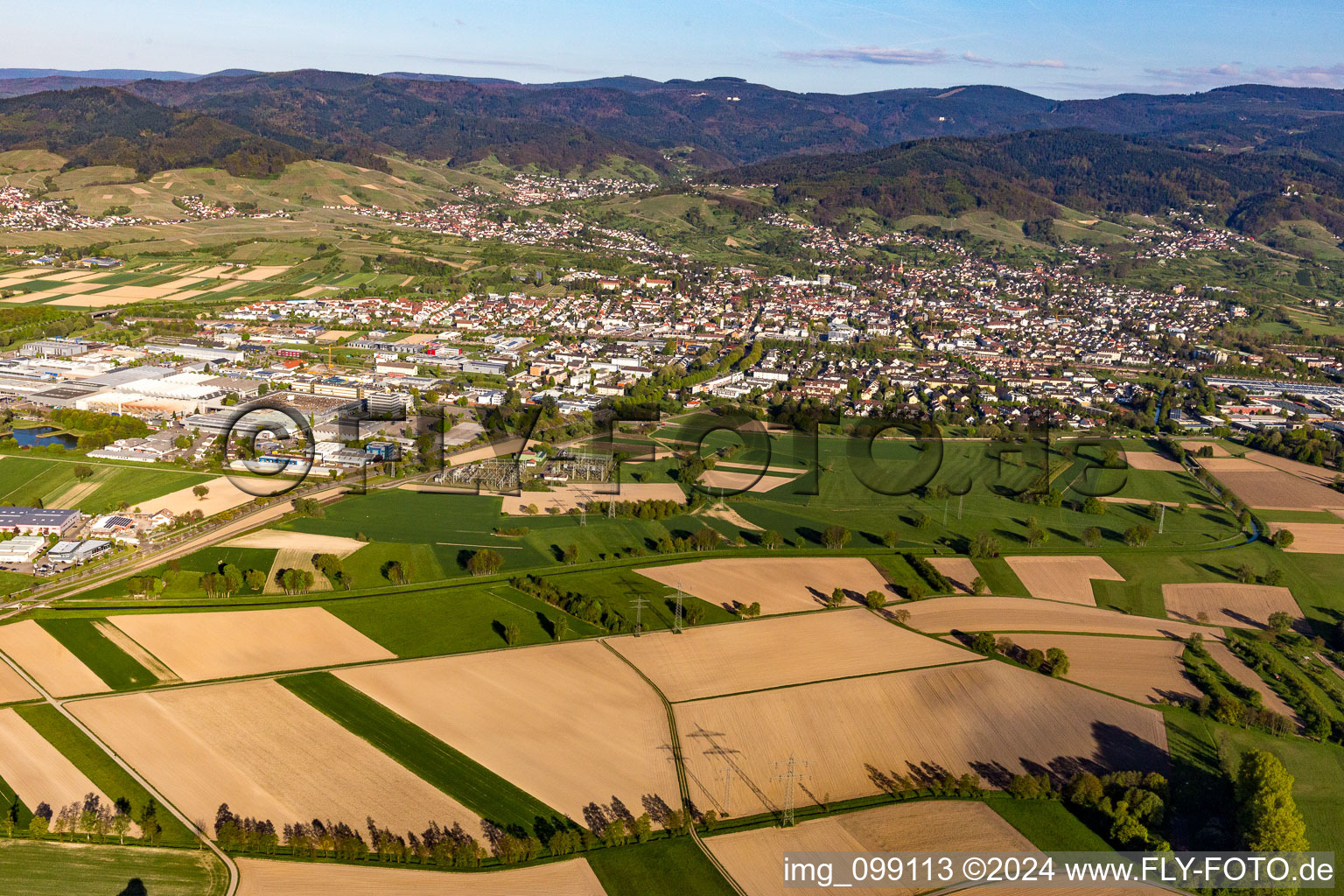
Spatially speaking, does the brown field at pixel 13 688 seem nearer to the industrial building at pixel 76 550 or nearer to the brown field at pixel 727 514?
the industrial building at pixel 76 550

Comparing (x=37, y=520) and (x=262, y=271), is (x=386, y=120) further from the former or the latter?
(x=37, y=520)

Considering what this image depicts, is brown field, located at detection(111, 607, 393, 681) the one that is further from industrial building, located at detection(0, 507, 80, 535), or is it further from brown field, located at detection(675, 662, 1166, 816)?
brown field, located at detection(675, 662, 1166, 816)

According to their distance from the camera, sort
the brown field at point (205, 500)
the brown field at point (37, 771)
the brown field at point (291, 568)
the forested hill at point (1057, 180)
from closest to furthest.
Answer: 1. the brown field at point (37, 771)
2. the brown field at point (291, 568)
3. the brown field at point (205, 500)
4. the forested hill at point (1057, 180)

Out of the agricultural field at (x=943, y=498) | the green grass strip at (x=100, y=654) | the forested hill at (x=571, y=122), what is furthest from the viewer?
the forested hill at (x=571, y=122)

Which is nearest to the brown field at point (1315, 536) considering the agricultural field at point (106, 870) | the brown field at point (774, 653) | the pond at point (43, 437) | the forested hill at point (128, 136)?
the brown field at point (774, 653)

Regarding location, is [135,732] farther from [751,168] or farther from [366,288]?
[751,168]

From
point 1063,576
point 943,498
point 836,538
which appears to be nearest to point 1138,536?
point 1063,576
